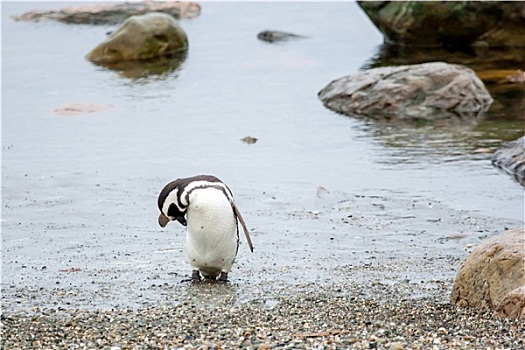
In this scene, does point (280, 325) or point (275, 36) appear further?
point (275, 36)

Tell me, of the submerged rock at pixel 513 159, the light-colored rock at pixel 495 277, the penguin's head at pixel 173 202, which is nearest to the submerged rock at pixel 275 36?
the submerged rock at pixel 513 159

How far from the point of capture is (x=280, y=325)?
17.7 feet

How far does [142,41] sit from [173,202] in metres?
10.3

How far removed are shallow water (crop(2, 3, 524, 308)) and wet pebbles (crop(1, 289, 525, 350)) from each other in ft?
1.47

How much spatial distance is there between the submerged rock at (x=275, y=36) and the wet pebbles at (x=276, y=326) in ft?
39.8

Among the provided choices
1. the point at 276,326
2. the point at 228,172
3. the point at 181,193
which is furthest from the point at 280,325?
the point at 228,172

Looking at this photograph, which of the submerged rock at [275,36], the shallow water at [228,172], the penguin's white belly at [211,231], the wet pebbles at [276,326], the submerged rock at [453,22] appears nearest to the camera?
the wet pebbles at [276,326]

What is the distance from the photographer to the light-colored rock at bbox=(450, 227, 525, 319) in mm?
5441

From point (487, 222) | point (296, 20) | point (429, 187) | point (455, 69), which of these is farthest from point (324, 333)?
point (296, 20)

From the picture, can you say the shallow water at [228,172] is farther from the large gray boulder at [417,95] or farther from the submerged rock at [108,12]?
the submerged rock at [108,12]

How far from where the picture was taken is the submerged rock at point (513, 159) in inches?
375

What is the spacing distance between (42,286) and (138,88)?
7.87 metres

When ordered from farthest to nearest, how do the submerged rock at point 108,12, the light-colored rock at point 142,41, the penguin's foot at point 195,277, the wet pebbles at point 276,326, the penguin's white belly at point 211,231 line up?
the submerged rock at point 108,12 → the light-colored rock at point 142,41 → the penguin's foot at point 195,277 → the penguin's white belly at point 211,231 → the wet pebbles at point 276,326

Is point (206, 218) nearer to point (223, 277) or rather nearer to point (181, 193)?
point (181, 193)
